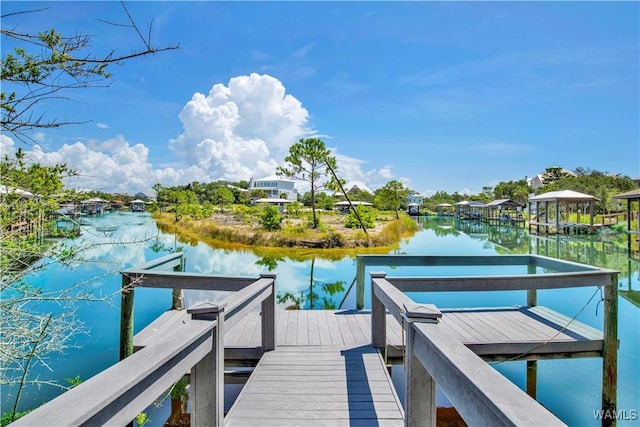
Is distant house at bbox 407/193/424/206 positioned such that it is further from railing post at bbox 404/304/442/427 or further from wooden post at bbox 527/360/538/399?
railing post at bbox 404/304/442/427

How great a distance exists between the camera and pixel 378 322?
2943 millimetres

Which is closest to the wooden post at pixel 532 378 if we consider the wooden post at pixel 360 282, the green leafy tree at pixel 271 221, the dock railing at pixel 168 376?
the wooden post at pixel 360 282

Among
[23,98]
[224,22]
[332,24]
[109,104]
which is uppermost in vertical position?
[332,24]

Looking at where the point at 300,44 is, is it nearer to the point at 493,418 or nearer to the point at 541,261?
the point at 541,261

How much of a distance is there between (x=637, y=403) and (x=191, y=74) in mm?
11496

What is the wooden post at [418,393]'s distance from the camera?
4.87ft

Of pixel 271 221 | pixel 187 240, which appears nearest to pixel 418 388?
pixel 271 221

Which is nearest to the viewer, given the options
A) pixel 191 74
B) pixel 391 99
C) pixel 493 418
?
pixel 493 418

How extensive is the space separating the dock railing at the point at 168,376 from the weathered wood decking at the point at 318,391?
1.26 ft

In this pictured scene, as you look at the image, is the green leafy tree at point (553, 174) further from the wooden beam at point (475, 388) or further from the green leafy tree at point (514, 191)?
the wooden beam at point (475, 388)

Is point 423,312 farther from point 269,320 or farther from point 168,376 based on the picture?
point 269,320

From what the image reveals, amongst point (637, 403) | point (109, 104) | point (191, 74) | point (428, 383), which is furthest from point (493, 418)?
point (191, 74)

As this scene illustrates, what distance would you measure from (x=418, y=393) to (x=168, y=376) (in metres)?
1.11

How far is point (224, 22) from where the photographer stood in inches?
227
